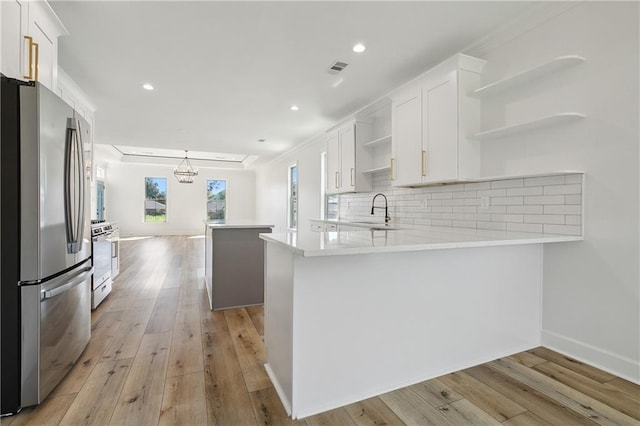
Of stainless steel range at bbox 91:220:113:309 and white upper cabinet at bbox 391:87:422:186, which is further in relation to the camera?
stainless steel range at bbox 91:220:113:309

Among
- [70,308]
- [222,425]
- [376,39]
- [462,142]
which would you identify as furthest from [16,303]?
[462,142]

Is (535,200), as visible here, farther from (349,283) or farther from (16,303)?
(16,303)

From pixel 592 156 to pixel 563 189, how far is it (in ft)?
0.90

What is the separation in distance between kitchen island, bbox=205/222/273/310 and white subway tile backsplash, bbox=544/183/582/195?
8.69 ft

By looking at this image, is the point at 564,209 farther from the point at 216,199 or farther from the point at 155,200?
the point at 155,200

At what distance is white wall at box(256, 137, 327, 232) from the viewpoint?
6438 millimetres

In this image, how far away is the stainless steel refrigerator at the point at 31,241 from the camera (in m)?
1.64

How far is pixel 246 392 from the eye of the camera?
1854 mm

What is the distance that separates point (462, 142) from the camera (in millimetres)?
2734

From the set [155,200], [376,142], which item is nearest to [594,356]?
[376,142]

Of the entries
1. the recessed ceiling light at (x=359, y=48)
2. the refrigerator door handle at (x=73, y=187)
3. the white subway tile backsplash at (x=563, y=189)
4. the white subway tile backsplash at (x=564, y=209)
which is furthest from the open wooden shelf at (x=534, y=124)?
the refrigerator door handle at (x=73, y=187)

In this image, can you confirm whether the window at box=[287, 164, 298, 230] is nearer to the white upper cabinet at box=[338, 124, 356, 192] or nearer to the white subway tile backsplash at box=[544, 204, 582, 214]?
the white upper cabinet at box=[338, 124, 356, 192]

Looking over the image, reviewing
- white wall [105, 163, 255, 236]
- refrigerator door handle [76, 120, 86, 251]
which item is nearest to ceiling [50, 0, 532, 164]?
refrigerator door handle [76, 120, 86, 251]

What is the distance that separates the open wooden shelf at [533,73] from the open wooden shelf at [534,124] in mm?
361
